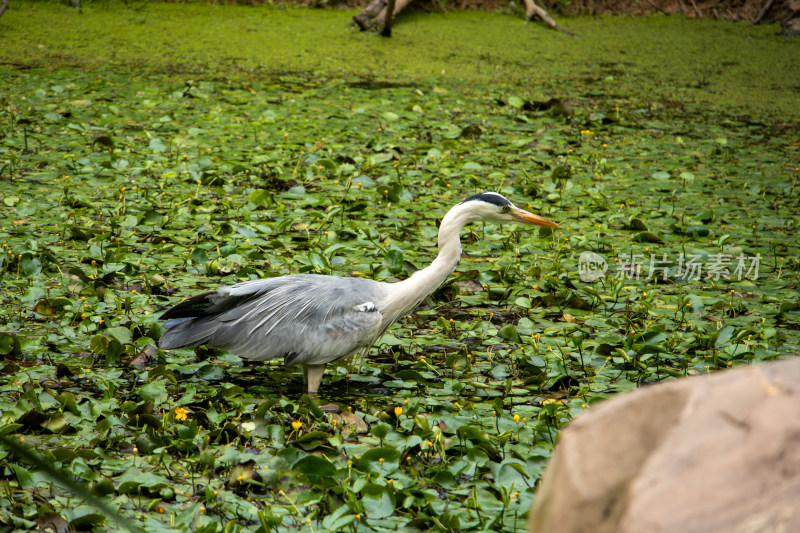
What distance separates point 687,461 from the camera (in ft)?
4.16

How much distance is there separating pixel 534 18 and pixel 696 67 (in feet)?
7.85

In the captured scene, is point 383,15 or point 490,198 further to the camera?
point 383,15

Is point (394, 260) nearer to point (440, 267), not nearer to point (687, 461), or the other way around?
point (440, 267)

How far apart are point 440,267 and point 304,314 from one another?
0.64 m

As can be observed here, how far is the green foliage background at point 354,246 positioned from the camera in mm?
2670

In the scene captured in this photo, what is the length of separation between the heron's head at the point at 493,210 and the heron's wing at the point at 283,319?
1.83 feet

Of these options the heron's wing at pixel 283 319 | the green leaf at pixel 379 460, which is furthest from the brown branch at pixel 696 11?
the green leaf at pixel 379 460

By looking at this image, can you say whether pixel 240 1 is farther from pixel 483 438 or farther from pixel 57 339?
pixel 483 438

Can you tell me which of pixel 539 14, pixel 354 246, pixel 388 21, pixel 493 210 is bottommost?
pixel 354 246

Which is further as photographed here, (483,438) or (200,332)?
(200,332)

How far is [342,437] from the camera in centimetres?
295

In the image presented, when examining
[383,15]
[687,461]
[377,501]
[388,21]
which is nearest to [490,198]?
[377,501]

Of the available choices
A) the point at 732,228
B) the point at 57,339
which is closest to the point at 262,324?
the point at 57,339

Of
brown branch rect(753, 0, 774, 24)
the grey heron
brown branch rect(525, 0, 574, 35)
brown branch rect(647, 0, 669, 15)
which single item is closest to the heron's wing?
the grey heron
